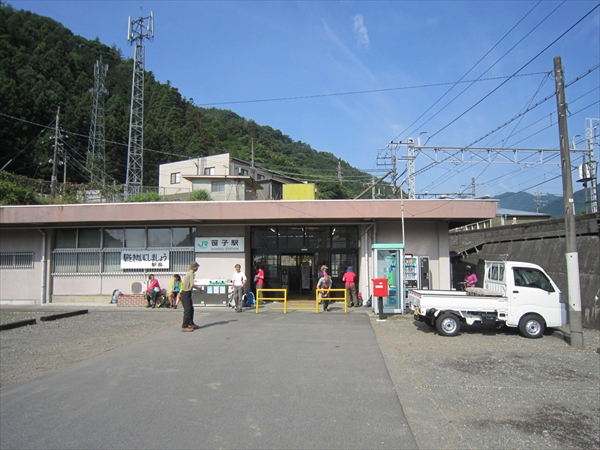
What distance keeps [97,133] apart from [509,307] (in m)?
51.6

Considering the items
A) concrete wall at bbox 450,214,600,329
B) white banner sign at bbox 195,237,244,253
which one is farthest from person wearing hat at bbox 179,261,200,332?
concrete wall at bbox 450,214,600,329

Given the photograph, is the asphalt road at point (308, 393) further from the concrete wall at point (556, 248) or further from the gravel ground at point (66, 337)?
the concrete wall at point (556, 248)

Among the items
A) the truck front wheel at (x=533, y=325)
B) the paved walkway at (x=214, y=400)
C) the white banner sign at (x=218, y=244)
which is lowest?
the paved walkway at (x=214, y=400)

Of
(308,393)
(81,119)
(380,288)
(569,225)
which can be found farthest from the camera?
(81,119)

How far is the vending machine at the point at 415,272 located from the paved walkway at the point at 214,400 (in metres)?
6.93

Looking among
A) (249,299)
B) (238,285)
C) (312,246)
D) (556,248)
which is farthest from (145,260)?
(556,248)

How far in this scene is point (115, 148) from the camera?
54.6 metres

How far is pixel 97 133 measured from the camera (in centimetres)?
5097

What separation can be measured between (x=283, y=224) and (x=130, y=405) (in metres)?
13.0

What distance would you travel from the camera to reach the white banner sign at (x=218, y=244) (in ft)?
59.6

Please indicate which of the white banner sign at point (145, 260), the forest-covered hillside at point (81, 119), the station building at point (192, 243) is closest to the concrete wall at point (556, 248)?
the station building at point (192, 243)

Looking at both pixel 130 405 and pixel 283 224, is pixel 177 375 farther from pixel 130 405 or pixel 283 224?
pixel 283 224

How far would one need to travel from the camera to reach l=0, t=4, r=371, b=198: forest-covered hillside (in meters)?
46.1

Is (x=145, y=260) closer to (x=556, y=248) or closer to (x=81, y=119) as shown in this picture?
(x=556, y=248)
